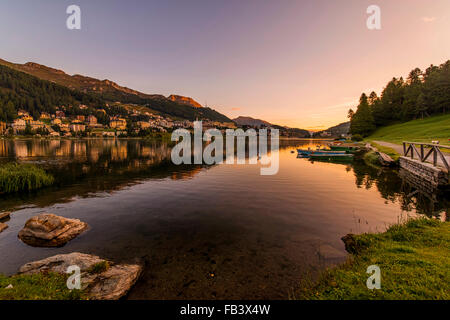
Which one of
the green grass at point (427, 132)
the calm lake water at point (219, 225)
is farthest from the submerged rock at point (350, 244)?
the green grass at point (427, 132)

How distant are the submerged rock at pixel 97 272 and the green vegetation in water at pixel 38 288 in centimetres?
44

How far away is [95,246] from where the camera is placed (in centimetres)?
1136

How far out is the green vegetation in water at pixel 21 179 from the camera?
71.8ft

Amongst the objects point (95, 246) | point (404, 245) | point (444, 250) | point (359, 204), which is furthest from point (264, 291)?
point (359, 204)

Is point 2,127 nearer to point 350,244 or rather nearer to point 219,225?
point 219,225

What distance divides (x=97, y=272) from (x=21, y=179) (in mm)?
23722

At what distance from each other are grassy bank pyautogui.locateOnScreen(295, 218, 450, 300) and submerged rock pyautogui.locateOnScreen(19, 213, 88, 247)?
1338 centimetres

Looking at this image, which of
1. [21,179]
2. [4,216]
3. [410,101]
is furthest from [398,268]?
[410,101]

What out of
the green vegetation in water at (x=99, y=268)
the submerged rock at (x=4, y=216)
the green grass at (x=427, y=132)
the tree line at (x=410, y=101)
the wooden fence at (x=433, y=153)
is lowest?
the green vegetation in water at (x=99, y=268)

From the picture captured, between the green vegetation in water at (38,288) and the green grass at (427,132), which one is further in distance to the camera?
the green grass at (427,132)

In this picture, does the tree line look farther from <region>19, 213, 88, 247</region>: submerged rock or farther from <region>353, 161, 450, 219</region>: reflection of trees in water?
<region>19, 213, 88, 247</region>: submerged rock

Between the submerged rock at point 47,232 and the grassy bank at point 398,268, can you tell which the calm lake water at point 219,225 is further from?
the grassy bank at point 398,268

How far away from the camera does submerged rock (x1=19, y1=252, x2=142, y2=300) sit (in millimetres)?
7297

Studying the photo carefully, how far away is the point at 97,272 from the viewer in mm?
8297
